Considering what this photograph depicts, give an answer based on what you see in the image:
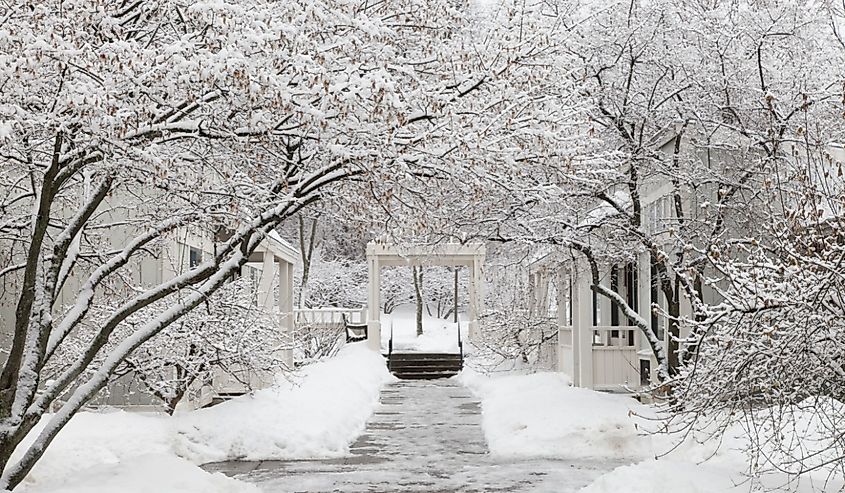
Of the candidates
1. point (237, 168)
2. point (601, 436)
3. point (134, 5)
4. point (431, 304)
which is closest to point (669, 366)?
point (601, 436)

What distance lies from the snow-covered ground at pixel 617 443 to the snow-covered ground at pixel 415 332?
1421 cm

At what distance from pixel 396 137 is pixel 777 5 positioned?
24.6ft

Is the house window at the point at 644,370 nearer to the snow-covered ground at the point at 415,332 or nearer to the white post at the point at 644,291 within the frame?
the white post at the point at 644,291

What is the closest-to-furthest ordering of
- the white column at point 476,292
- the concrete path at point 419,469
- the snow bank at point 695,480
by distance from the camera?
the snow bank at point 695,480, the concrete path at point 419,469, the white column at point 476,292

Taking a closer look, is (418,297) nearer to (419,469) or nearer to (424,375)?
(424,375)

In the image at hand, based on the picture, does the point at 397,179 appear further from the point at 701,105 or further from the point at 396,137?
the point at 701,105

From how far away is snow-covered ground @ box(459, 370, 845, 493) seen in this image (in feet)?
27.3

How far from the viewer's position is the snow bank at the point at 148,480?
809cm

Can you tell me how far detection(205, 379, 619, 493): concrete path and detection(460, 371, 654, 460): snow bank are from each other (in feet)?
1.31

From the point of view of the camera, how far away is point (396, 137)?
22.7 feet

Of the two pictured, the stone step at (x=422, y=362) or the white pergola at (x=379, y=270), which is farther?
the white pergola at (x=379, y=270)

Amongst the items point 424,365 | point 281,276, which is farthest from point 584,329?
point 424,365


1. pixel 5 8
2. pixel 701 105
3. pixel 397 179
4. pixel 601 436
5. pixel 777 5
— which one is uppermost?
pixel 777 5

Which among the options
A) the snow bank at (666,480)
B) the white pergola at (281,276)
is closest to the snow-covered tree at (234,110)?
the snow bank at (666,480)
